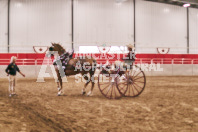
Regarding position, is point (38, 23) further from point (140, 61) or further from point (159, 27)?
point (159, 27)

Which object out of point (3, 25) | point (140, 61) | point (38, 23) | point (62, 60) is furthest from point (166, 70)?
point (3, 25)

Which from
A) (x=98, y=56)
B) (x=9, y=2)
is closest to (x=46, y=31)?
(x=9, y=2)

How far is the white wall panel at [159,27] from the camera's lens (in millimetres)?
20922

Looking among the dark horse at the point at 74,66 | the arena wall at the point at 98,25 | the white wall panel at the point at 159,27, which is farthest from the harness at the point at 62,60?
the white wall panel at the point at 159,27

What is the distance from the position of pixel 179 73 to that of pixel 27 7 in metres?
14.1

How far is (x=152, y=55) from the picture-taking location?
20.3 meters

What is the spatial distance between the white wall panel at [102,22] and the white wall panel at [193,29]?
22.1 ft

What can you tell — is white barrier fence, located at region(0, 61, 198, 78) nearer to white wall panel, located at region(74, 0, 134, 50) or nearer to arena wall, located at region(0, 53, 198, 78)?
arena wall, located at region(0, 53, 198, 78)

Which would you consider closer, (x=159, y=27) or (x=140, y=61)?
(x=140, y=61)

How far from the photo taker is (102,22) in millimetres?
20062

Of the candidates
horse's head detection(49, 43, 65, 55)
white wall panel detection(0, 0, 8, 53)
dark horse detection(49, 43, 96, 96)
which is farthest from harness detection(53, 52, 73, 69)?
white wall panel detection(0, 0, 8, 53)

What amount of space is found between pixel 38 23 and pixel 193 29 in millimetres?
15787

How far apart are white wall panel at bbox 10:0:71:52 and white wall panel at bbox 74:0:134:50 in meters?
1.00

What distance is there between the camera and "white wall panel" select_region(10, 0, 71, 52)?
710 inches
